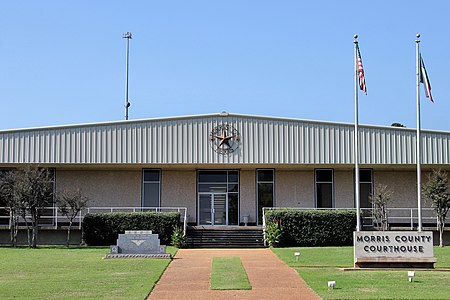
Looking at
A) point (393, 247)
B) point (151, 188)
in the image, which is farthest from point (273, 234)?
point (393, 247)

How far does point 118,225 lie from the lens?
30.6 metres

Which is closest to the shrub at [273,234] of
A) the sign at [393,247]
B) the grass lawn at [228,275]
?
the grass lawn at [228,275]

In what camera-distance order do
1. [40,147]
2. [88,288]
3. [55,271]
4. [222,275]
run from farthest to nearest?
[40,147] → [55,271] → [222,275] → [88,288]

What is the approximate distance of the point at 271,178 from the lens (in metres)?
35.8

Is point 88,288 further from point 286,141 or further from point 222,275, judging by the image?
point 286,141

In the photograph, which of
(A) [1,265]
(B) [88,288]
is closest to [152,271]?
(B) [88,288]

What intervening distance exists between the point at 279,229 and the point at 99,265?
36.5 ft

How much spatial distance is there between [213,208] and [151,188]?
11.1 ft

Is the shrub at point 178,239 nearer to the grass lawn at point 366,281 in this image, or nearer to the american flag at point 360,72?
the grass lawn at point 366,281

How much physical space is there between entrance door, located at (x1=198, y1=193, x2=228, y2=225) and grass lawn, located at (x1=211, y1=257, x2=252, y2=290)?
40.7 feet

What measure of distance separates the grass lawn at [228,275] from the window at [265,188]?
41.1 feet

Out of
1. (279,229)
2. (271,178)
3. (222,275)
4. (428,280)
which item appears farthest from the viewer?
(271,178)

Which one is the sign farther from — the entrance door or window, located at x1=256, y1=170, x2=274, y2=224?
the entrance door

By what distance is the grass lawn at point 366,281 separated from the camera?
14516 millimetres
